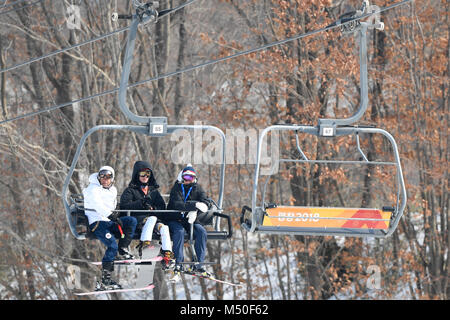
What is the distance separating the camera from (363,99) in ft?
28.4

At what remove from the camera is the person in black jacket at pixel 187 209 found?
29.8 ft

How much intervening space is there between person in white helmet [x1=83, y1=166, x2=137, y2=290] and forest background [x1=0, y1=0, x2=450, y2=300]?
31.6ft

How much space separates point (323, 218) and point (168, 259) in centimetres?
175

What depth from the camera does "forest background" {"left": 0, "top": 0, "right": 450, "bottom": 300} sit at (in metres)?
19.1

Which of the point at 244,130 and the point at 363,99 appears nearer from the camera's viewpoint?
the point at 363,99

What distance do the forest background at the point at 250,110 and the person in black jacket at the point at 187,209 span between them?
9.61 m

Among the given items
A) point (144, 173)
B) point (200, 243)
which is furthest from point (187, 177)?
point (200, 243)

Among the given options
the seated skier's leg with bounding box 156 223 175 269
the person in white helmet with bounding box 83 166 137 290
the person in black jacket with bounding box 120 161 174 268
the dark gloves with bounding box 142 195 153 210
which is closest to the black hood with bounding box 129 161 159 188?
the person in black jacket with bounding box 120 161 174 268

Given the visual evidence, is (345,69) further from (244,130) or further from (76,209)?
(76,209)

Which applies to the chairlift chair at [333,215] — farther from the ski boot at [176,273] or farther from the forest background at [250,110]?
the forest background at [250,110]

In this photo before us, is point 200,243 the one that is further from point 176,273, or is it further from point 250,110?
point 250,110

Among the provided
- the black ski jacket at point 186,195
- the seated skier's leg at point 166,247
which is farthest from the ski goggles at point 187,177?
the seated skier's leg at point 166,247
